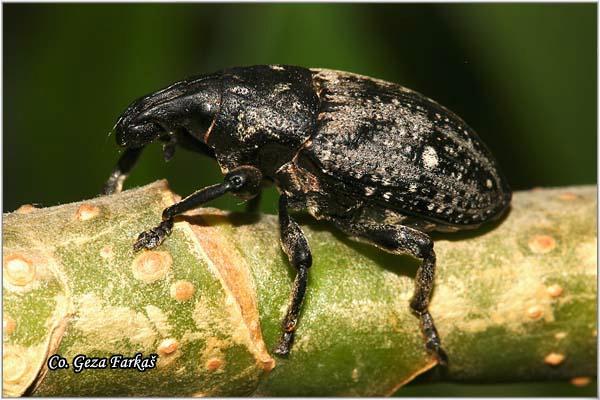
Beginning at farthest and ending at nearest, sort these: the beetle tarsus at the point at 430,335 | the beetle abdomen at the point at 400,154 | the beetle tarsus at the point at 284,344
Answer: the beetle abdomen at the point at 400,154
the beetle tarsus at the point at 430,335
the beetle tarsus at the point at 284,344

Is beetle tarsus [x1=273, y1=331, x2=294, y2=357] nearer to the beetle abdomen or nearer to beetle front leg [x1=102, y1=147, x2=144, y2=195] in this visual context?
the beetle abdomen

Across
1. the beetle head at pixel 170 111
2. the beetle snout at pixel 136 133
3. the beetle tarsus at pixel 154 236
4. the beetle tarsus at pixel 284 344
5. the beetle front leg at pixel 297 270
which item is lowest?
the beetle tarsus at pixel 284 344

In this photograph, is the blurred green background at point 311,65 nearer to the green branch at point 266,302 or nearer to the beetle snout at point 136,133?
the beetle snout at point 136,133

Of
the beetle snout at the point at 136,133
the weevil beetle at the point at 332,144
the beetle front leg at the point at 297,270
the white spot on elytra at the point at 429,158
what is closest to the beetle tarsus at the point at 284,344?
the beetle front leg at the point at 297,270

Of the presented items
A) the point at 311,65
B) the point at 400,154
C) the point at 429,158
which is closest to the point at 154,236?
the point at 400,154

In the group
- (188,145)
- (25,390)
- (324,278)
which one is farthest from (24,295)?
(188,145)

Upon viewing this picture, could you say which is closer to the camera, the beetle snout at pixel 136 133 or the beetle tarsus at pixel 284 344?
the beetle tarsus at pixel 284 344

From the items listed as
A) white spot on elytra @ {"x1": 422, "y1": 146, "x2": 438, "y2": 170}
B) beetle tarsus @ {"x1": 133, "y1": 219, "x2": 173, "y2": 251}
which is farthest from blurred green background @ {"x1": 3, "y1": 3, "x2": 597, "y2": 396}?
beetle tarsus @ {"x1": 133, "y1": 219, "x2": 173, "y2": 251}

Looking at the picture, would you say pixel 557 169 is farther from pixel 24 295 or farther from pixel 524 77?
pixel 24 295
